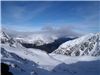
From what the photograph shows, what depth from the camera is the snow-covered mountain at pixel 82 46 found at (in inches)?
184

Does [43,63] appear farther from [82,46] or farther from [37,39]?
[82,46]

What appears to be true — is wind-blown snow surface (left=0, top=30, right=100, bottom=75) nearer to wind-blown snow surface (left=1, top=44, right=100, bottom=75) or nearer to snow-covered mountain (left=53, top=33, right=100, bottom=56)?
wind-blown snow surface (left=1, top=44, right=100, bottom=75)

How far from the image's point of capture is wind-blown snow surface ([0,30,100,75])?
4598 mm

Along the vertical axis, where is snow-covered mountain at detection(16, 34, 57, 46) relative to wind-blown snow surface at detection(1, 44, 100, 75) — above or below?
above

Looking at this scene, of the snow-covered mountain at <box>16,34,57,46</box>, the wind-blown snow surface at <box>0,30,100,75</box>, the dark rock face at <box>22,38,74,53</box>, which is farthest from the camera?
the dark rock face at <box>22,38,74,53</box>

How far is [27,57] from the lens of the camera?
470cm

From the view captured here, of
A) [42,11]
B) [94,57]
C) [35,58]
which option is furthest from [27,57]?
[94,57]

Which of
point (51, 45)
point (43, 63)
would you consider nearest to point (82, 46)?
point (51, 45)

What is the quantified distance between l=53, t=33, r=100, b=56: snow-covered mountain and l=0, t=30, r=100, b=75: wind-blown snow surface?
0.34 feet

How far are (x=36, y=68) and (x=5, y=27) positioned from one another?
0.90 meters

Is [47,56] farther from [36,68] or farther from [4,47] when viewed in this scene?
[4,47]

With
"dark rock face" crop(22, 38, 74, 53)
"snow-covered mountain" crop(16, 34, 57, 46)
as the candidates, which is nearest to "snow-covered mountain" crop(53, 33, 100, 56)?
"dark rock face" crop(22, 38, 74, 53)

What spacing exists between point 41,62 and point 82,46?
1019 mm

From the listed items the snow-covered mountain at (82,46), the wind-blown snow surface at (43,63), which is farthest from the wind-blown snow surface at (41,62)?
the snow-covered mountain at (82,46)
